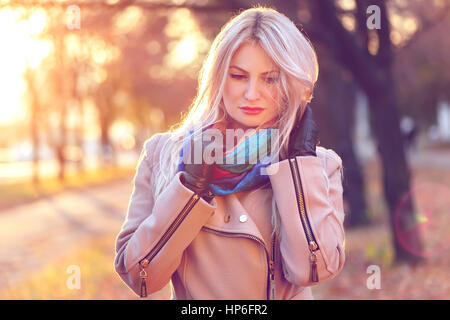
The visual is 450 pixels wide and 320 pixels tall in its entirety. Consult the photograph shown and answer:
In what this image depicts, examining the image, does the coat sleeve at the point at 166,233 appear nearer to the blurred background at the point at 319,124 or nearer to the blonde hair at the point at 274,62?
the blonde hair at the point at 274,62

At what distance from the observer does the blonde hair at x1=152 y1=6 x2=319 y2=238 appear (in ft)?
8.54

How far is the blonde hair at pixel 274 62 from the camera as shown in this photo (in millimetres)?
2602

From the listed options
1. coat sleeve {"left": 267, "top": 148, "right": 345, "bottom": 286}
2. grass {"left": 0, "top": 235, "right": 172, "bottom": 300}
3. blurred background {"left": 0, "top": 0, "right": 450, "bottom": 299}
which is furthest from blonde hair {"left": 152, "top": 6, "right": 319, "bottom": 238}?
grass {"left": 0, "top": 235, "right": 172, "bottom": 300}

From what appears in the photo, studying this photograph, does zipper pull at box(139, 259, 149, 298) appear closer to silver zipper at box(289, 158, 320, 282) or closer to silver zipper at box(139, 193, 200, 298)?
silver zipper at box(139, 193, 200, 298)

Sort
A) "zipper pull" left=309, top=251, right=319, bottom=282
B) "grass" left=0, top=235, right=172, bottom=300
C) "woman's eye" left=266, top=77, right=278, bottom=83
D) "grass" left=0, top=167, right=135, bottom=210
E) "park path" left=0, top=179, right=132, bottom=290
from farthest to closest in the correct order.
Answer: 1. "grass" left=0, top=167, right=135, bottom=210
2. "park path" left=0, top=179, right=132, bottom=290
3. "grass" left=0, top=235, right=172, bottom=300
4. "woman's eye" left=266, top=77, right=278, bottom=83
5. "zipper pull" left=309, top=251, right=319, bottom=282

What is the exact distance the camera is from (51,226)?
13281mm

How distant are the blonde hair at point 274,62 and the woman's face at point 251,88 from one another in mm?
31

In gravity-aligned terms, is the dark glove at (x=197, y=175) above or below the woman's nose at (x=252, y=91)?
below

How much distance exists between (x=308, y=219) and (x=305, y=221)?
2 cm

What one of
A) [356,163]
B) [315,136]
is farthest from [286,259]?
[356,163]

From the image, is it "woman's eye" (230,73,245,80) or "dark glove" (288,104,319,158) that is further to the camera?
"woman's eye" (230,73,245,80)

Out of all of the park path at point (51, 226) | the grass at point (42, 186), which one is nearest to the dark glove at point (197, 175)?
the park path at point (51, 226)
